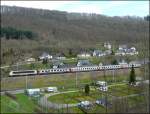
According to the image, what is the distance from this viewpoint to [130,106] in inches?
250

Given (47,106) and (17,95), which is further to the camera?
(17,95)

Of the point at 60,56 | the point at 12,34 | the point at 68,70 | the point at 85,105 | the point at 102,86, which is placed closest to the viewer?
the point at 85,105

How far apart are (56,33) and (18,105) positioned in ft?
40.8

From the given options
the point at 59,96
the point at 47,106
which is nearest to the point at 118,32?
the point at 59,96

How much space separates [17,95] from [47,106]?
1.47 meters

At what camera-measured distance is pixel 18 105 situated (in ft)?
22.6

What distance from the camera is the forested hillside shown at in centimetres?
1453

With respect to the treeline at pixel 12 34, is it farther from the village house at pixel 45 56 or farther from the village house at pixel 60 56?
the village house at pixel 60 56

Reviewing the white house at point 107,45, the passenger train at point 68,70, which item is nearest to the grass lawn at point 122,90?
the passenger train at point 68,70

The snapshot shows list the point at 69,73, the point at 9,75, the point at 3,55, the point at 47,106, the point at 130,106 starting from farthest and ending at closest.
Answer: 1. the point at 3,55
2. the point at 69,73
3. the point at 9,75
4. the point at 47,106
5. the point at 130,106

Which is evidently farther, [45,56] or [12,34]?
[12,34]

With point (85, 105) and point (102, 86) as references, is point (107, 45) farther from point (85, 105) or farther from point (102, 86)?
point (85, 105)

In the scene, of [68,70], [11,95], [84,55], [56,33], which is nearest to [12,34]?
[56,33]

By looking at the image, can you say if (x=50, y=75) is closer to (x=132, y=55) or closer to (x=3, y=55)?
(x=3, y=55)
